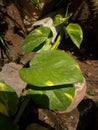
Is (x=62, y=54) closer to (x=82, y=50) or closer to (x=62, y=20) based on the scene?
(x=62, y=20)

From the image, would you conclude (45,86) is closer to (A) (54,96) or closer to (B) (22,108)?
(A) (54,96)

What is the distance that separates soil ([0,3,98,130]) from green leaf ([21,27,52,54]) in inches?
11.1

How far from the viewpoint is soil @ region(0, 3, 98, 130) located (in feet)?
6.64

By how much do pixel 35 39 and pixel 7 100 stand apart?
0.72 meters

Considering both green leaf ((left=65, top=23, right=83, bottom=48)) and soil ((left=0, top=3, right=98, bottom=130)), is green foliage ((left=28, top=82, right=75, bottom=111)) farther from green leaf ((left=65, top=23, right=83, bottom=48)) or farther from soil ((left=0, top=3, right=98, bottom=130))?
green leaf ((left=65, top=23, right=83, bottom=48))

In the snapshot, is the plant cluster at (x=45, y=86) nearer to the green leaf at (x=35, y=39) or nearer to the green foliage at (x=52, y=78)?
the green foliage at (x=52, y=78)

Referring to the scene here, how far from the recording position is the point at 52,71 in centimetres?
184

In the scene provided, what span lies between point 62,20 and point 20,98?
884mm

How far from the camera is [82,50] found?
10.1 ft

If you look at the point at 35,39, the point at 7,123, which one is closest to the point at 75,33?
the point at 35,39

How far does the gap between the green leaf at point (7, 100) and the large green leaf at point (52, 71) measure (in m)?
0.14

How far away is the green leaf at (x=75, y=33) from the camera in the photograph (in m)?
2.50

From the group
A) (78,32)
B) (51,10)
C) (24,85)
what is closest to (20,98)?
(24,85)

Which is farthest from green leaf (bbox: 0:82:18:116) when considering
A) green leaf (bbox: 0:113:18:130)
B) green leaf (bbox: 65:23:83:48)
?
green leaf (bbox: 65:23:83:48)
